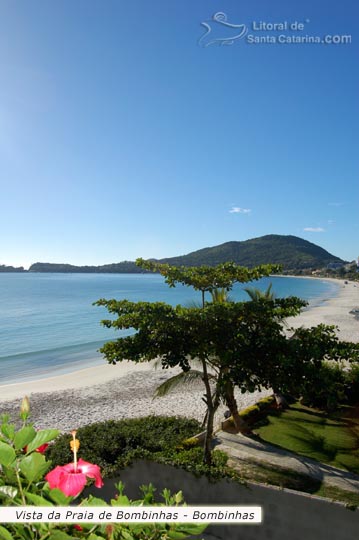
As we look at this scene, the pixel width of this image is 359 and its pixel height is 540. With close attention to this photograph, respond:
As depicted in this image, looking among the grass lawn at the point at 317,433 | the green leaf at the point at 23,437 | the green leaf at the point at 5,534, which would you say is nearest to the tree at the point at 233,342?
the grass lawn at the point at 317,433

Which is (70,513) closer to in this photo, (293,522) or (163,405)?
(293,522)

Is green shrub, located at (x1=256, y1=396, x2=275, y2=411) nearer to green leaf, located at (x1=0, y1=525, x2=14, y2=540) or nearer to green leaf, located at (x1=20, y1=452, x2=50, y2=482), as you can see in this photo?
green leaf, located at (x1=20, y1=452, x2=50, y2=482)

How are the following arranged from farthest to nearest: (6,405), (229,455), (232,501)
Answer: (6,405)
(229,455)
(232,501)

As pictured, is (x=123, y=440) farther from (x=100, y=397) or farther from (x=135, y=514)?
(x=100, y=397)

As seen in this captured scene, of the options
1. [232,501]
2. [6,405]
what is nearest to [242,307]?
[232,501]

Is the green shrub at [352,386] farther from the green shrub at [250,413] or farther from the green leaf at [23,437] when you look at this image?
the green leaf at [23,437]

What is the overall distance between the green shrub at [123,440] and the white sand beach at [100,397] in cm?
552

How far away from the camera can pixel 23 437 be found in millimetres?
1559

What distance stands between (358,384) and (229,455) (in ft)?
24.2

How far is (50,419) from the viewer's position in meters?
18.0

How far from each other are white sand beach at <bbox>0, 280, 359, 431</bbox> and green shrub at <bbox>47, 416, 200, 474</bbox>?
18.1 feet

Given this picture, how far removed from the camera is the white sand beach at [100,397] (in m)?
18.3

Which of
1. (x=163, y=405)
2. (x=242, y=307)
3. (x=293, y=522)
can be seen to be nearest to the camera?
(x=293, y=522)

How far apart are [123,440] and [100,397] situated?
12.7 meters
